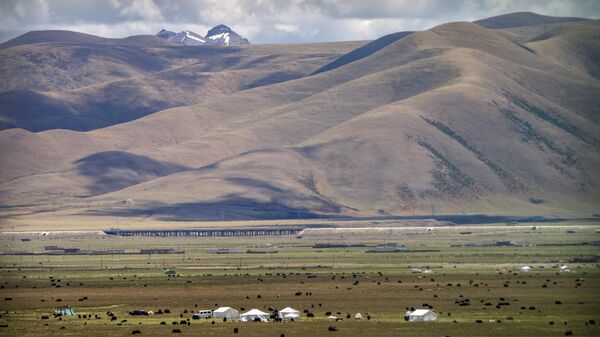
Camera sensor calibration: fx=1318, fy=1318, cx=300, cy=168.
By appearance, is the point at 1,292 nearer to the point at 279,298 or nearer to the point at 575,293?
the point at 279,298

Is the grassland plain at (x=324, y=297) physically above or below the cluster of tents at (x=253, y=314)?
below

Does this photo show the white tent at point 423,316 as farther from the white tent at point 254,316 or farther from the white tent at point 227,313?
the white tent at point 227,313

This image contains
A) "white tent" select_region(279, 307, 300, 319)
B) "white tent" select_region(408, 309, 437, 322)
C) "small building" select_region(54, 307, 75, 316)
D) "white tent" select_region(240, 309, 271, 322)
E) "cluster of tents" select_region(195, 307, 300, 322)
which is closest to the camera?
"white tent" select_region(408, 309, 437, 322)

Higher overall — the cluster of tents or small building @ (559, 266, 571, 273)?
the cluster of tents

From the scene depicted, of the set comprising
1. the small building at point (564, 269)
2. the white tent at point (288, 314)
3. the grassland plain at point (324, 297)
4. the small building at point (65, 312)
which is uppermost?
the small building at point (65, 312)

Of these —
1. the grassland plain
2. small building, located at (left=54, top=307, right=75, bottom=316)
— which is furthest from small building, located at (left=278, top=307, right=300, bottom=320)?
small building, located at (left=54, top=307, right=75, bottom=316)

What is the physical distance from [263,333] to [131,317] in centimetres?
2211

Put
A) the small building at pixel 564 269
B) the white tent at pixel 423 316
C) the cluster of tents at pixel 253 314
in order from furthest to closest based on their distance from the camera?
the small building at pixel 564 269
the cluster of tents at pixel 253 314
the white tent at pixel 423 316

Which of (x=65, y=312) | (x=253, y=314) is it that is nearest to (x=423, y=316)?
(x=253, y=314)

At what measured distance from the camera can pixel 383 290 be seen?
150 m

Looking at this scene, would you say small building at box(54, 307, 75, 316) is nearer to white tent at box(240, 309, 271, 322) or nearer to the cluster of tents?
the cluster of tents

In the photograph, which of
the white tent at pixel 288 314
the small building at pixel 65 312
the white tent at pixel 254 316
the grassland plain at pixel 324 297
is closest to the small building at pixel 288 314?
the white tent at pixel 288 314

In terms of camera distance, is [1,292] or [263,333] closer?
[263,333]

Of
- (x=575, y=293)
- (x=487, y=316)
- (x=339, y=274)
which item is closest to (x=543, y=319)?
(x=487, y=316)
